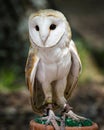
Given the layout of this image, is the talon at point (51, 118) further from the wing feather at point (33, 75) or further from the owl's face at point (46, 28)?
the owl's face at point (46, 28)

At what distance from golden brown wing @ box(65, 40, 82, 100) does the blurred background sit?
12.1 ft

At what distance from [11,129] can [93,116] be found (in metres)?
1.27

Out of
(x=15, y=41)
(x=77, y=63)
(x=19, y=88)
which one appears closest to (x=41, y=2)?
(x=15, y=41)

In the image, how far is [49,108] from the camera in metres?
4.87

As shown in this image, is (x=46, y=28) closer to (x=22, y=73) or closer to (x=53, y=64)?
(x=53, y=64)

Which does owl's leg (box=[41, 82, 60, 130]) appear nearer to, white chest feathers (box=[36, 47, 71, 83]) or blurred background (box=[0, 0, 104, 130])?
white chest feathers (box=[36, 47, 71, 83])

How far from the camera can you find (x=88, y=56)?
1246 centimetres

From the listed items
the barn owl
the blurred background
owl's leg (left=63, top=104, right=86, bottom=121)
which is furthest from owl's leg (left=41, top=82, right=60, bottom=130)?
the blurred background

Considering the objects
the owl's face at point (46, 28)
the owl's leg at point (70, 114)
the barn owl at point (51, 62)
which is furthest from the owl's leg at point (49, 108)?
the owl's face at point (46, 28)

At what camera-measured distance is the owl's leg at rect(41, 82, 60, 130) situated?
185 inches

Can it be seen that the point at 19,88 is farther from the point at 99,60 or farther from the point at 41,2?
the point at 99,60

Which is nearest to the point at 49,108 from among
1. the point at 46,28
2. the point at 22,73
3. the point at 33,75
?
the point at 33,75

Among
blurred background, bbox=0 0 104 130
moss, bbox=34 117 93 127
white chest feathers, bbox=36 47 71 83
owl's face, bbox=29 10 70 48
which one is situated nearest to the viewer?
owl's face, bbox=29 10 70 48

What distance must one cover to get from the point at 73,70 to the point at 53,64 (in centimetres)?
25
